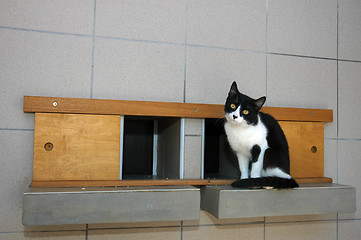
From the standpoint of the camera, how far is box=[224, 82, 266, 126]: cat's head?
1.44m

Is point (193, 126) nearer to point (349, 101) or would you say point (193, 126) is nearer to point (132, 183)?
point (132, 183)

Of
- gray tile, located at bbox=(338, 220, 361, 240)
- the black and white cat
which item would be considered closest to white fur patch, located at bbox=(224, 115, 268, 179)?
the black and white cat

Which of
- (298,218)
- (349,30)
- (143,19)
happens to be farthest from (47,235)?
(349,30)

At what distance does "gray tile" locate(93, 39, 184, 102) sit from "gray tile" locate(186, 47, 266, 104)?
0.24 feet

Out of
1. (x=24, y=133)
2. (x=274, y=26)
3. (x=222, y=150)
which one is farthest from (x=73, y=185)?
(x=274, y=26)

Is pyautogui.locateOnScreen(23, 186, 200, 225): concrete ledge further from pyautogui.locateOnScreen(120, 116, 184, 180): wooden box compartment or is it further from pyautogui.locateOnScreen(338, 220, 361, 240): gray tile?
pyautogui.locateOnScreen(338, 220, 361, 240): gray tile

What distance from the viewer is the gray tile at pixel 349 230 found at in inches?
77.0

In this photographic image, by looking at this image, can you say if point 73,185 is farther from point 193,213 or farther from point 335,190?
point 335,190

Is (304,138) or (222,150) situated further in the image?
(222,150)

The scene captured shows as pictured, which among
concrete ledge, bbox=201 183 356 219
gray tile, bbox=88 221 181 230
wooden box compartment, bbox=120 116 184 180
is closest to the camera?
concrete ledge, bbox=201 183 356 219

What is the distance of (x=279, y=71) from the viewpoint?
1883 mm

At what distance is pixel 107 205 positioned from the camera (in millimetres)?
1276

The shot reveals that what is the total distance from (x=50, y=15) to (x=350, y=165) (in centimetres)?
205

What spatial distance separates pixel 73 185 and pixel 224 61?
109 centimetres
